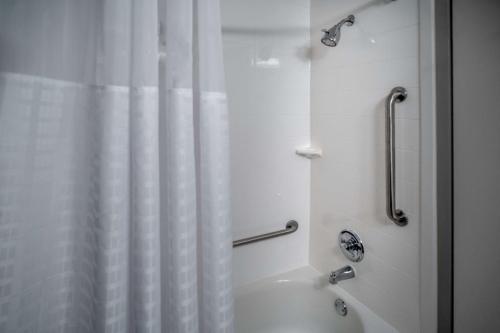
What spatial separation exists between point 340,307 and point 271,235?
482mm

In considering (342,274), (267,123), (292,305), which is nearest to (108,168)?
(267,123)

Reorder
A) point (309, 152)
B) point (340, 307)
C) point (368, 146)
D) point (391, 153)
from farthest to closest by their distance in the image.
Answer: point (309, 152), point (340, 307), point (368, 146), point (391, 153)

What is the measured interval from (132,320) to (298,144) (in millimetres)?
1091

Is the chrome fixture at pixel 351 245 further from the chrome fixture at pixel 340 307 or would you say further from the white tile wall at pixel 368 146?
the chrome fixture at pixel 340 307

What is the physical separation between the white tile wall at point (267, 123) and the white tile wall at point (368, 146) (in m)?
0.09

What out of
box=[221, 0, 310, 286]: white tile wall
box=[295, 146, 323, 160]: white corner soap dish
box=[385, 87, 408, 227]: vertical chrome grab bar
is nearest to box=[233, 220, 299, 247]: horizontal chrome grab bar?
box=[221, 0, 310, 286]: white tile wall

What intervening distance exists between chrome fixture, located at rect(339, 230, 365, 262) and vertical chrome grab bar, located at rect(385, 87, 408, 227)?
0.25 m

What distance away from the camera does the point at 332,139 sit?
3.94ft

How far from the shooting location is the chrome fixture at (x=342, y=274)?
1104mm

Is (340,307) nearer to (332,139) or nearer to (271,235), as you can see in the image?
(271,235)

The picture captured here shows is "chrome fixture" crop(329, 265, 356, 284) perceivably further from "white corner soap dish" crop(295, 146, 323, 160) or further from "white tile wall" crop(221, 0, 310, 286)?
"white corner soap dish" crop(295, 146, 323, 160)

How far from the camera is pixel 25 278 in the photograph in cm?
43

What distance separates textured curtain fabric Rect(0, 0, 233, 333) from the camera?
413 millimetres

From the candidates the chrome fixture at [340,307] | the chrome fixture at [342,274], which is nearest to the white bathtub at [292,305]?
the chrome fixture at [340,307]
